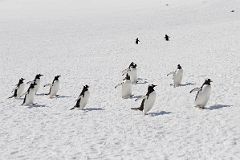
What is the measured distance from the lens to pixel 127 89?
1567 cm

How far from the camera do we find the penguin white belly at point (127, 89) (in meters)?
15.6

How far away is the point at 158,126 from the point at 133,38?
28.5 metres

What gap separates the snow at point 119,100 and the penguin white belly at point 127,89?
0.33m

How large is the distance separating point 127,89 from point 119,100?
49cm

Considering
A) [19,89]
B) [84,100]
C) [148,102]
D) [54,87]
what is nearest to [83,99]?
[84,100]

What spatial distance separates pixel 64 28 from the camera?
53500 millimetres

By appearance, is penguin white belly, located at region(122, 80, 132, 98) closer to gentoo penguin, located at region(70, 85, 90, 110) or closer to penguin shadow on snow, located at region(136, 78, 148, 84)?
gentoo penguin, located at region(70, 85, 90, 110)

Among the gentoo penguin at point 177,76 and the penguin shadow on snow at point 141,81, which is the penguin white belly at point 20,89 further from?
the gentoo penguin at point 177,76

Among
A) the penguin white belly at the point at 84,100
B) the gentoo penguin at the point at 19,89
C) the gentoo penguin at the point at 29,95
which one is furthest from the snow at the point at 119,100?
the gentoo penguin at the point at 19,89

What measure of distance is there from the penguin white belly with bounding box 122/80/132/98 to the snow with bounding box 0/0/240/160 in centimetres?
33

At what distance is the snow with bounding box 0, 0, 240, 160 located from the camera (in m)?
9.88

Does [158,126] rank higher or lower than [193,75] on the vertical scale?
lower

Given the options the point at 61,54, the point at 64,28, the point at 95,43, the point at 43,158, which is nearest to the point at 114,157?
the point at 43,158

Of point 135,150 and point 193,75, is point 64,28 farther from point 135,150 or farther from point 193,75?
point 135,150
